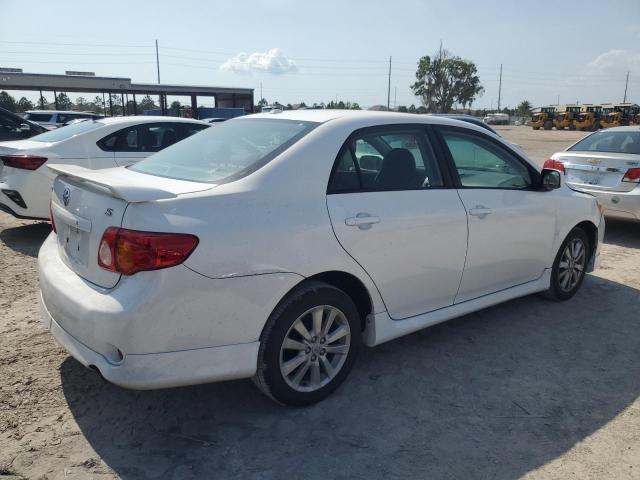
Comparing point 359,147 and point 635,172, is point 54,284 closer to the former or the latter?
point 359,147

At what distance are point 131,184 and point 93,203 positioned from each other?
216 mm

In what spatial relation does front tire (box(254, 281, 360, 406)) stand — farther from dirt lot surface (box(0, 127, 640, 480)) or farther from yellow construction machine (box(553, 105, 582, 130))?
yellow construction machine (box(553, 105, 582, 130))

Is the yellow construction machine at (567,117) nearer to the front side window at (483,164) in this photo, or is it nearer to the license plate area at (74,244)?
the front side window at (483,164)

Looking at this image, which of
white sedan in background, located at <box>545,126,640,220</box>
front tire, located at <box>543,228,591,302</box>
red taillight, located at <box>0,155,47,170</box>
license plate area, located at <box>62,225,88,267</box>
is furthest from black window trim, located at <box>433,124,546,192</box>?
red taillight, located at <box>0,155,47,170</box>

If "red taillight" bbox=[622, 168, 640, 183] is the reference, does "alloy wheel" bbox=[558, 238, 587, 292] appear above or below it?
below

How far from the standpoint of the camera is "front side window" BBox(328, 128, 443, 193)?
3.16 metres

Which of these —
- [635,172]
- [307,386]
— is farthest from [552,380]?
[635,172]

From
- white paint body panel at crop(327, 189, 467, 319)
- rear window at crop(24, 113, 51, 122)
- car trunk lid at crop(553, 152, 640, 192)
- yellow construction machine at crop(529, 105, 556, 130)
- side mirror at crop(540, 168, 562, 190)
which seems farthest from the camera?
yellow construction machine at crop(529, 105, 556, 130)

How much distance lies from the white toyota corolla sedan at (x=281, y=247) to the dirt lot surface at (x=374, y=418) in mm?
313

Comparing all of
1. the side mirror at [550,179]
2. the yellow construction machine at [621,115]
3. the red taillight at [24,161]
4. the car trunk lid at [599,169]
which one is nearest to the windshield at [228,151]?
the side mirror at [550,179]

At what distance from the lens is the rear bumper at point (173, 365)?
249cm

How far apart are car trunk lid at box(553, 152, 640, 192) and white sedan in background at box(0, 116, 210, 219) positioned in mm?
5393

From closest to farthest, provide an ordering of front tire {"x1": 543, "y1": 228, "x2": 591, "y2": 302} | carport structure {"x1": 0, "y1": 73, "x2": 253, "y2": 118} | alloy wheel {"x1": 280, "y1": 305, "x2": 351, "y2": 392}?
1. alloy wheel {"x1": 280, "y1": 305, "x2": 351, "y2": 392}
2. front tire {"x1": 543, "y1": 228, "x2": 591, "y2": 302}
3. carport structure {"x1": 0, "y1": 73, "x2": 253, "y2": 118}

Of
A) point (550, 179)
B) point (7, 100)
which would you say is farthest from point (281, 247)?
point (7, 100)
